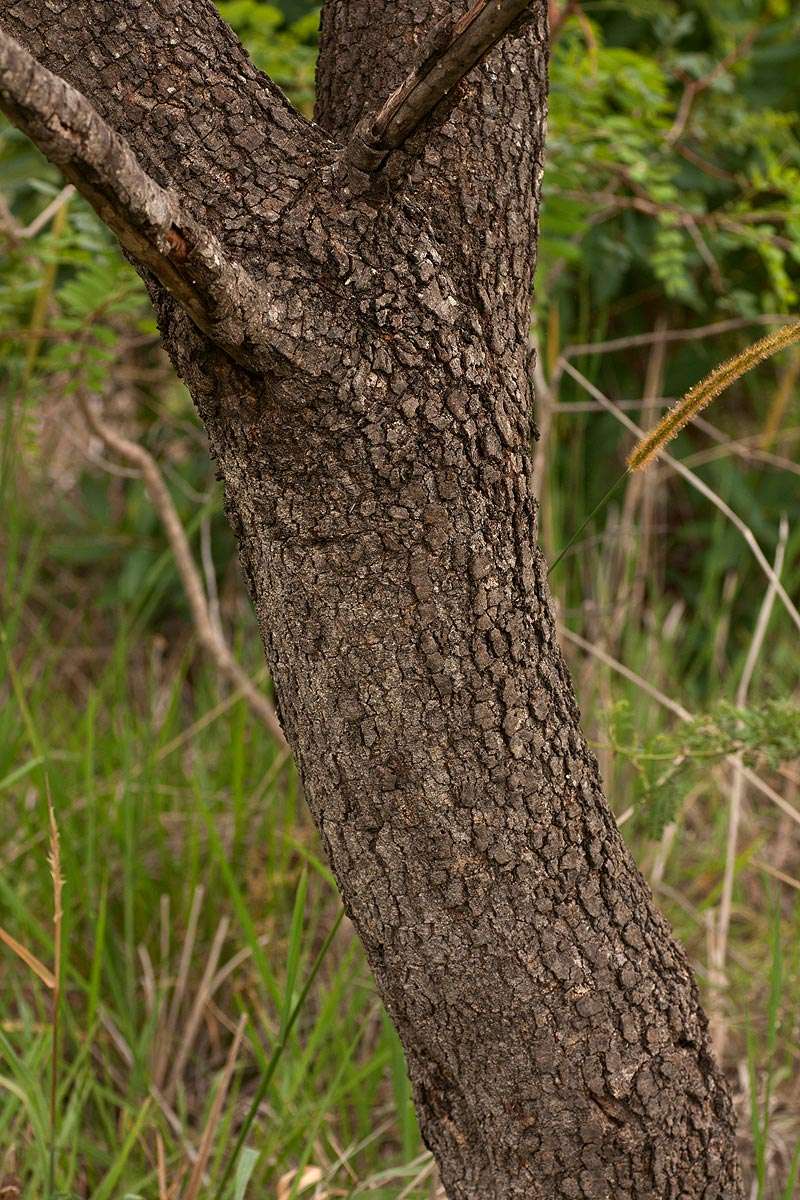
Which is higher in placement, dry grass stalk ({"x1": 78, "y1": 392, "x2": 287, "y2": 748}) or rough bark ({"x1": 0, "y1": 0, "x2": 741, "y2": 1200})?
rough bark ({"x1": 0, "y1": 0, "x2": 741, "y2": 1200})

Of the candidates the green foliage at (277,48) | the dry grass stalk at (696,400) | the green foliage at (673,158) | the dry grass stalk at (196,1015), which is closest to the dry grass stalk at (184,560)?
the dry grass stalk at (196,1015)

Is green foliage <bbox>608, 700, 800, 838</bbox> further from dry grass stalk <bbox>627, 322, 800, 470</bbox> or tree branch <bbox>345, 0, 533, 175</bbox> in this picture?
tree branch <bbox>345, 0, 533, 175</bbox>

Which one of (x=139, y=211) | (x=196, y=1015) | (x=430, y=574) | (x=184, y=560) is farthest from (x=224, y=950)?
(x=139, y=211)

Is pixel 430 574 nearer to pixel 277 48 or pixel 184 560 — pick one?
pixel 184 560

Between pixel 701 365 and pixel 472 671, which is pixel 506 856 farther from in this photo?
pixel 701 365

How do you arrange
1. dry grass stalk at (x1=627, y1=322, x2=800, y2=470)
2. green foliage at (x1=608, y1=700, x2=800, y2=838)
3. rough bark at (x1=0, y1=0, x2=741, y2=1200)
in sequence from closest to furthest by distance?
rough bark at (x1=0, y1=0, x2=741, y2=1200) < dry grass stalk at (x1=627, y1=322, x2=800, y2=470) < green foliage at (x1=608, y1=700, x2=800, y2=838)

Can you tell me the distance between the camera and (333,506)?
2.92 ft

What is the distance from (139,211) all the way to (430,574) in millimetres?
344

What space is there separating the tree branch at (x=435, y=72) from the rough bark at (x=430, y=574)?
0.06 feet

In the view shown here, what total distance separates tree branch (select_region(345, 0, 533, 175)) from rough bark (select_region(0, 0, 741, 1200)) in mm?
18

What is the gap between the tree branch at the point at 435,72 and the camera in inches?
28.8

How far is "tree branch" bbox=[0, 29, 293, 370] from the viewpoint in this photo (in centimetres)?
65

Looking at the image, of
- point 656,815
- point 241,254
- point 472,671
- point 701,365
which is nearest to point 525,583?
point 472,671

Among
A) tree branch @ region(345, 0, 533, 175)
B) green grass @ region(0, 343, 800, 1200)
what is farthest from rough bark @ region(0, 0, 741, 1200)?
green grass @ region(0, 343, 800, 1200)
